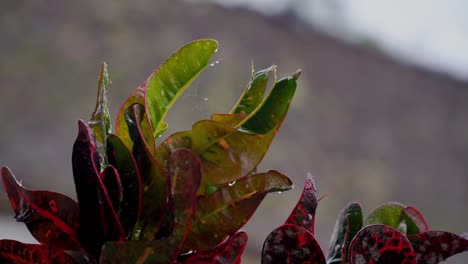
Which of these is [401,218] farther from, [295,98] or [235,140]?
[295,98]

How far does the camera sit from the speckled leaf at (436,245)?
0.42 meters

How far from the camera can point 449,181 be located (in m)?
5.56

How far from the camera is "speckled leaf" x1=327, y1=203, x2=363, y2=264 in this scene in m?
0.45

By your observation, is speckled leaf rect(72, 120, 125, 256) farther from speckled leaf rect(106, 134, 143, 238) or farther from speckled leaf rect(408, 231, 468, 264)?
speckled leaf rect(408, 231, 468, 264)

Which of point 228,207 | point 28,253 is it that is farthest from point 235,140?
point 28,253

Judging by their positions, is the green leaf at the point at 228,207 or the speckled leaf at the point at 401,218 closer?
the green leaf at the point at 228,207

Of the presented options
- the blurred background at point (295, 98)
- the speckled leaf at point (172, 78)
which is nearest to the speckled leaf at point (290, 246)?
the speckled leaf at point (172, 78)

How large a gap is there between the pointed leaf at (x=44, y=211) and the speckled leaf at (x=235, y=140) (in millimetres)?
75

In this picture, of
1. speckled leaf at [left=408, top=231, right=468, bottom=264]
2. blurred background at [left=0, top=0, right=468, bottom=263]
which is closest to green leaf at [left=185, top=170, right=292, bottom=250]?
speckled leaf at [left=408, top=231, right=468, bottom=264]

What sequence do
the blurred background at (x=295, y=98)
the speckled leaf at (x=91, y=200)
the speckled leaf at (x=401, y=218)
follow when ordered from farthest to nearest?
the blurred background at (x=295, y=98) < the speckled leaf at (x=401, y=218) < the speckled leaf at (x=91, y=200)

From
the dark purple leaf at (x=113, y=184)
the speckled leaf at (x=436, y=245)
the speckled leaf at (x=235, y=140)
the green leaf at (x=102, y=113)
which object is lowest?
the speckled leaf at (x=436, y=245)

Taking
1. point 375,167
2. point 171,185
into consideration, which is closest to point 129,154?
point 171,185

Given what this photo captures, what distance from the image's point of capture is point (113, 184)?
377mm

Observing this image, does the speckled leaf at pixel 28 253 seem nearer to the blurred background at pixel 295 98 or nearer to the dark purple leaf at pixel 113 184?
the dark purple leaf at pixel 113 184
